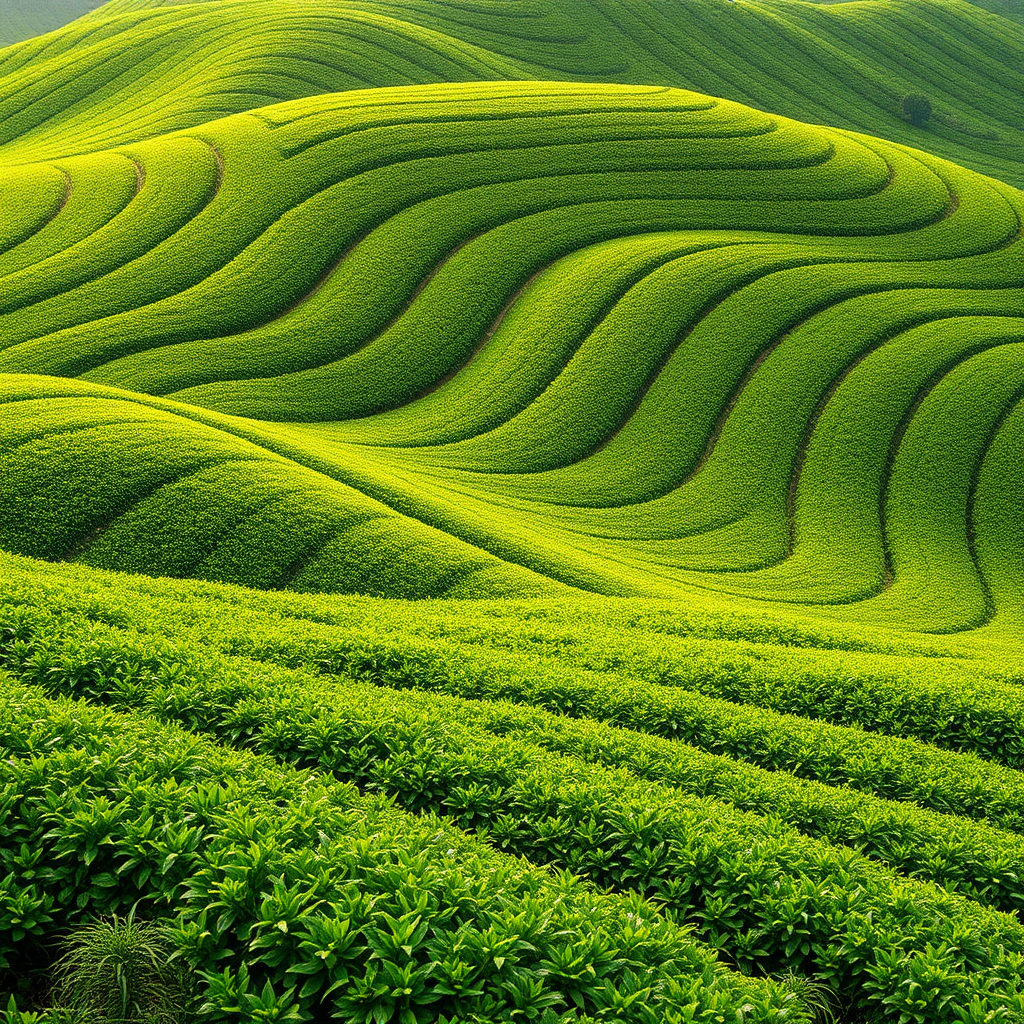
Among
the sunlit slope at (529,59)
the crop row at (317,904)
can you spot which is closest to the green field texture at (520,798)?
the crop row at (317,904)

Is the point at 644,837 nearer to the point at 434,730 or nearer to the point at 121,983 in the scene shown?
the point at 434,730

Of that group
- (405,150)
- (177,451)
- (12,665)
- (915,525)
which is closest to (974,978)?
(12,665)

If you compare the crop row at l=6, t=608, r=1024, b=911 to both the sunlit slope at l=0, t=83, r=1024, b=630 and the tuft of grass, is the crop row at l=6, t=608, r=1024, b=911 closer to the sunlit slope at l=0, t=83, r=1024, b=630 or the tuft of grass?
the tuft of grass

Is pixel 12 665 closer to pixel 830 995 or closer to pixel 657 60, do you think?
pixel 830 995

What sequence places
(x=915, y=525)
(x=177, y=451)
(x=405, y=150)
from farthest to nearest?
(x=405, y=150) < (x=915, y=525) < (x=177, y=451)

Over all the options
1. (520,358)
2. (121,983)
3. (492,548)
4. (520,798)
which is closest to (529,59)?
(520,358)
